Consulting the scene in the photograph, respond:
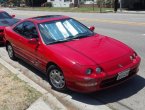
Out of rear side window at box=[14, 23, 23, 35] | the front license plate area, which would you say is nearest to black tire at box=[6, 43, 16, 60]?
rear side window at box=[14, 23, 23, 35]

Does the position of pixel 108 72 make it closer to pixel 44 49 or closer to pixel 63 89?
pixel 63 89

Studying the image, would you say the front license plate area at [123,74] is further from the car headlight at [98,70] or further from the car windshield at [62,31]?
the car windshield at [62,31]

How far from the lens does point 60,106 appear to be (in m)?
5.92

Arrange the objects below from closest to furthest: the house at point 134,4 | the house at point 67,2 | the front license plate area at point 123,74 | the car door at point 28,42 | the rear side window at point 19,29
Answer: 1. the front license plate area at point 123,74
2. the car door at point 28,42
3. the rear side window at point 19,29
4. the house at point 134,4
5. the house at point 67,2

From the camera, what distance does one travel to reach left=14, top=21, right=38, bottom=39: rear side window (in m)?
7.95

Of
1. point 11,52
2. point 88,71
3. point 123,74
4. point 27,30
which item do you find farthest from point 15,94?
point 11,52

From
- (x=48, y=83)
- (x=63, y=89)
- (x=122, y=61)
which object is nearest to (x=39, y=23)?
(x=48, y=83)

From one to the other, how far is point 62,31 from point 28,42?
0.96 m

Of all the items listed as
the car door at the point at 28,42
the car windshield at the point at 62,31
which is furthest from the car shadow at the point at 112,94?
the car door at the point at 28,42

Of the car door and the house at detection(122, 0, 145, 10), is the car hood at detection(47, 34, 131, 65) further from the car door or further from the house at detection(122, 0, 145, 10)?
the house at detection(122, 0, 145, 10)

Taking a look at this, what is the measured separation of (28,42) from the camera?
25.9 ft

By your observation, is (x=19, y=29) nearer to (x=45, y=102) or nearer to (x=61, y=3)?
(x=45, y=102)

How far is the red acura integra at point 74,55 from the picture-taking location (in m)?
6.06

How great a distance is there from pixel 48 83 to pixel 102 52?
5.55 feet
